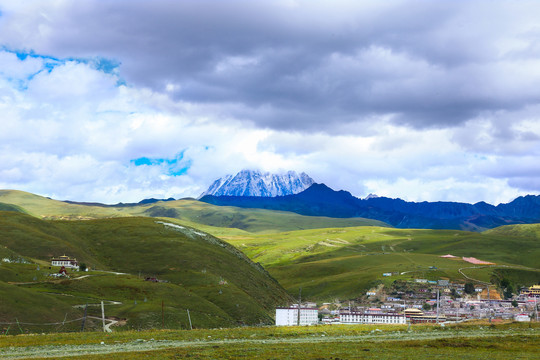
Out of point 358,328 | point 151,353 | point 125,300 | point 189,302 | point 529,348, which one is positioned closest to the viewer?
point 151,353

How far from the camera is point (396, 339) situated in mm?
78312

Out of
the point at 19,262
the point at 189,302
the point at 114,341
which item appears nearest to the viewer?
the point at 114,341

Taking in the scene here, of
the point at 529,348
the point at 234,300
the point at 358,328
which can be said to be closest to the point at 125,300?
the point at 234,300

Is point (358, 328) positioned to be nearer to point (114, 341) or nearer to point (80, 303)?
point (114, 341)

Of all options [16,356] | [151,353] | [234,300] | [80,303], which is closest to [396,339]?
[151,353]

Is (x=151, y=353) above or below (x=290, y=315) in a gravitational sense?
above

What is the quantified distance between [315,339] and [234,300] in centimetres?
11813

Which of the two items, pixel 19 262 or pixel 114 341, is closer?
pixel 114 341

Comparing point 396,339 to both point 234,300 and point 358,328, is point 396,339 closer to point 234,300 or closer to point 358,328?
point 358,328

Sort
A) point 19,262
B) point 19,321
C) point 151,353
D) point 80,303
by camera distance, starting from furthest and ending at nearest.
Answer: point 19,262, point 80,303, point 19,321, point 151,353

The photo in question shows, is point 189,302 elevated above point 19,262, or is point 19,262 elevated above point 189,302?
point 19,262

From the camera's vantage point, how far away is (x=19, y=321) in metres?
117

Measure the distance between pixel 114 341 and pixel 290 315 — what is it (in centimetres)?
10938

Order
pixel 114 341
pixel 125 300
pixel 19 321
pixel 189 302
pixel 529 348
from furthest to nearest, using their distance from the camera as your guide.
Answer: pixel 189 302, pixel 125 300, pixel 19 321, pixel 114 341, pixel 529 348
